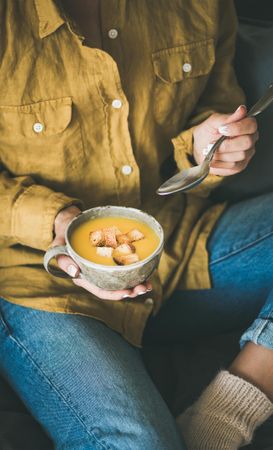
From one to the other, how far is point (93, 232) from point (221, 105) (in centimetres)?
44

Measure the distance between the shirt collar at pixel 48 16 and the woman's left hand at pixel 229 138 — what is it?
28 centimetres

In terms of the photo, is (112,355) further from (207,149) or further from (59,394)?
(207,149)

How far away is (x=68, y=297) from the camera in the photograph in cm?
94

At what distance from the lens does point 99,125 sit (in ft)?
3.14

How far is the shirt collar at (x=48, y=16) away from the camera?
857 millimetres

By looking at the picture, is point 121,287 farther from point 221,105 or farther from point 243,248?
point 221,105

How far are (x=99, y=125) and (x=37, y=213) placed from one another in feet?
0.57

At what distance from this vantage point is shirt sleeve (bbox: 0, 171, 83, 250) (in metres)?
0.90

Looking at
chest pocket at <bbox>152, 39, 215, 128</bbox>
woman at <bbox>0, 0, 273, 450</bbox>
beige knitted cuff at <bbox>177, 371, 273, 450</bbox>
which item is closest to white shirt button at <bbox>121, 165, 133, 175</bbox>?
woman at <bbox>0, 0, 273, 450</bbox>

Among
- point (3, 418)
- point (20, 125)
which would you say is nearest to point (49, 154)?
point (20, 125)

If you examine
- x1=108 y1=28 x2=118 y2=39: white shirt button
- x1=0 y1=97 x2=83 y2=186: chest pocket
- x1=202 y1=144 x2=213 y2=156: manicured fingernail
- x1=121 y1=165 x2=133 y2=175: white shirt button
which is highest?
x1=108 y1=28 x2=118 y2=39: white shirt button

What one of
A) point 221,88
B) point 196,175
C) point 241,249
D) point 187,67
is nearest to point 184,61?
point 187,67

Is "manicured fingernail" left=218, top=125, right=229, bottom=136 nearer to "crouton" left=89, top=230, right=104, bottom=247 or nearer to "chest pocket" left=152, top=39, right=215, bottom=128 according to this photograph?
"chest pocket" left=152, top=39, right=215, bottom=128

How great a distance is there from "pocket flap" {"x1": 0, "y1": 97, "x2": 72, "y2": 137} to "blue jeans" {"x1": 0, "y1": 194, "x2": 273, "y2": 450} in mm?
273
